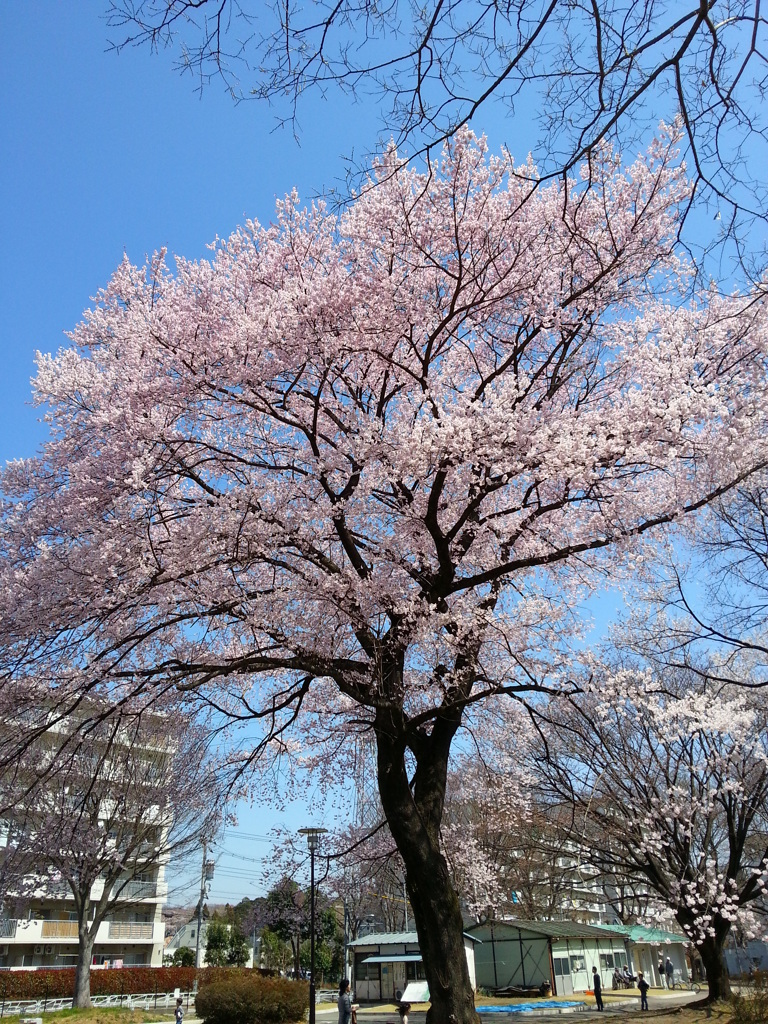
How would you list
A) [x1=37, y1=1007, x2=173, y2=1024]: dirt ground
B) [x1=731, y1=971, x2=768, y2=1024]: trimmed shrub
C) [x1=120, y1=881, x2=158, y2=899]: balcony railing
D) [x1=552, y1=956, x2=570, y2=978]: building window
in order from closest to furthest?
[x1=731, y1=971, x2=768, y2=1024]: trimmed shrub → [x1=37, y1=1007, x2=173, y2=1024]: dirt ground → [x1=552, y1=956, x2=570, y2=978]: building window → [x1=120, y1=881, x2=158, y2=899]: balcony railing

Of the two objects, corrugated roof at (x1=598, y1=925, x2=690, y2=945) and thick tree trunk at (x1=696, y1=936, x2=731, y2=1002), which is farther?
corrugated roof at (x1=598, y1=925, x2=690, y2=945)

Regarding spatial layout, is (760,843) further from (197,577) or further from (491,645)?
(197,577)

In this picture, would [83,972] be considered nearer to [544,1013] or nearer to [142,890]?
[142,890]

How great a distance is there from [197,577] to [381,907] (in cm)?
3070

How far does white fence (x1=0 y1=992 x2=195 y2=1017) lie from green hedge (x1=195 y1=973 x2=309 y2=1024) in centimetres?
473

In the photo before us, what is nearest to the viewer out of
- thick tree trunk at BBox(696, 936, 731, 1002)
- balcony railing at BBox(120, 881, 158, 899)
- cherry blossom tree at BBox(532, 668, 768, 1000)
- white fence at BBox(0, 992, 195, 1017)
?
cherry blossom tree at BBox(532, 668, 768, 1000)

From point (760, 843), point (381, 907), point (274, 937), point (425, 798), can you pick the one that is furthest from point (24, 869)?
point (274, 937)

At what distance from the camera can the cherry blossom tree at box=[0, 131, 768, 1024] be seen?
6750 millimetres

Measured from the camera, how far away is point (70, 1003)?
2120 cm

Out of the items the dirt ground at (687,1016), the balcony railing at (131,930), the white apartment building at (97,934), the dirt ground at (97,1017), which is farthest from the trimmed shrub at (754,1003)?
the balcony railing at (131,930)

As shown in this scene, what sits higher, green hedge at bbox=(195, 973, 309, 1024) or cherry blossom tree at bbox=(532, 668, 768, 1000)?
cherry blossom tree at bbox=(532, 668, 768, 1000)

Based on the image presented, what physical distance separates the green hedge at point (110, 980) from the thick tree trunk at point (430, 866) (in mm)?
15457

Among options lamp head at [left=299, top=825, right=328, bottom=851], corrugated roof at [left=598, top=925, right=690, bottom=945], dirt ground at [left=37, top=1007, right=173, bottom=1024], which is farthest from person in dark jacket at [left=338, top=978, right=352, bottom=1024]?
corrugated roof at [left=598, top=925, right=690, bottom=945]

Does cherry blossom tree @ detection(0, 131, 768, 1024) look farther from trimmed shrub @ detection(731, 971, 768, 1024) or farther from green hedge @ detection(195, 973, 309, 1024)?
green hedge @ detection(195, 973, 309, 1024)
